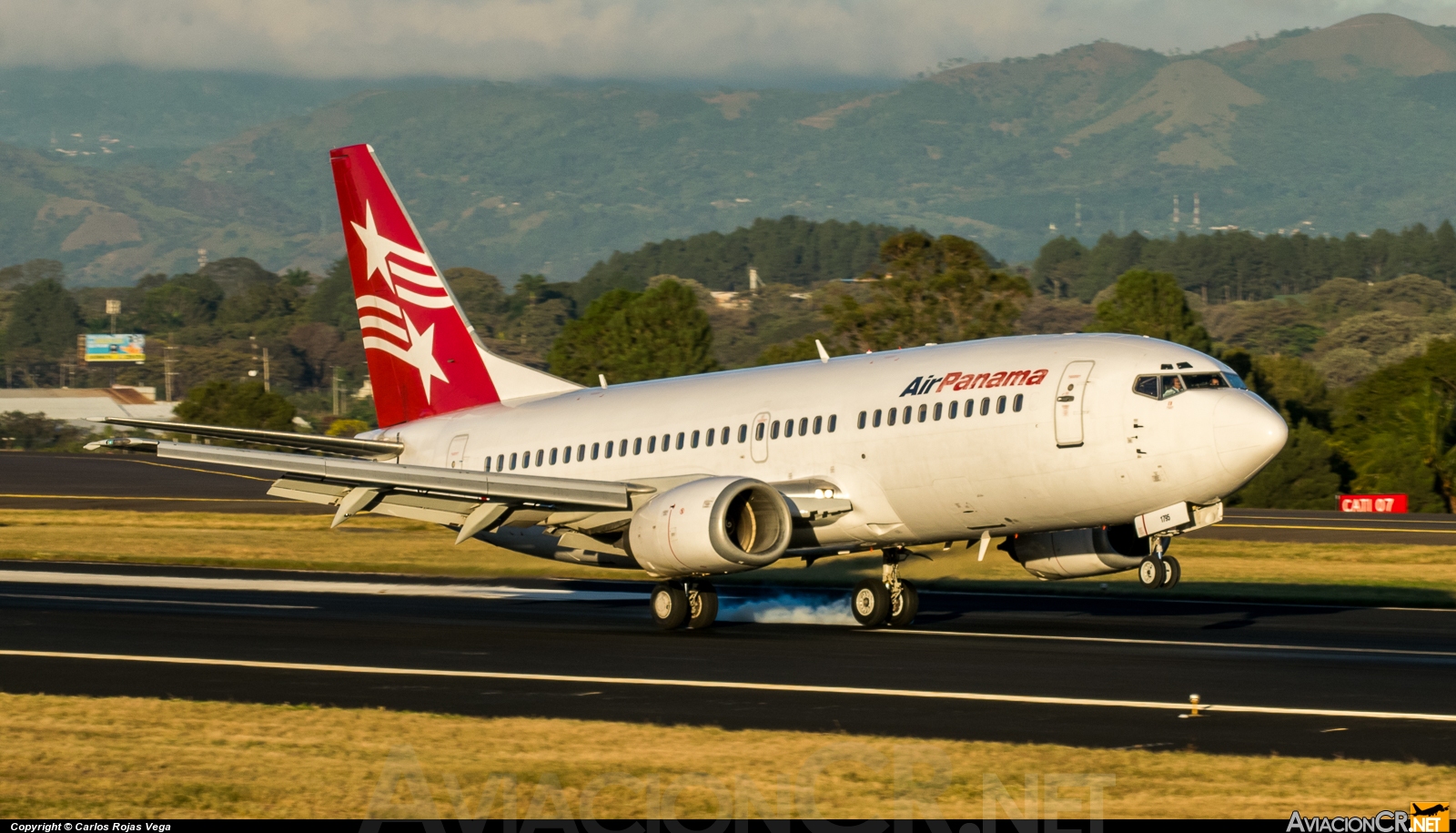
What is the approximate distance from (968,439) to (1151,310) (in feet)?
267

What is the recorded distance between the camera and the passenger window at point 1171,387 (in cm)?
2536

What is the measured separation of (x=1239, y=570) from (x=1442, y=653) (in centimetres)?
1660

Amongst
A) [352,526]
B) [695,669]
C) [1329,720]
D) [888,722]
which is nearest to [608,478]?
[695,669]

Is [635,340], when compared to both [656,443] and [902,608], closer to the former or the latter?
[656,443]

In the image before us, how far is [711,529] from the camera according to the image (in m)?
26.2

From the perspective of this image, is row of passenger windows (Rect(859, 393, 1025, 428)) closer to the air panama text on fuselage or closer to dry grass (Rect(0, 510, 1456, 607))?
the air panama text on fuselage

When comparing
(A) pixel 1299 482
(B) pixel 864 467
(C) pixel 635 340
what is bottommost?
(A) pixel 1299 482

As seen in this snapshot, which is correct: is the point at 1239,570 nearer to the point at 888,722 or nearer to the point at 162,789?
the point at 888,722

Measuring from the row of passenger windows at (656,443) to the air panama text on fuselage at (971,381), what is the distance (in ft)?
5.15

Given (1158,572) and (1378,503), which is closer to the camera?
(1158,572)

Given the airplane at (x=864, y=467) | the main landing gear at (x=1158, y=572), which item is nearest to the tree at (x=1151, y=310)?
the airplane at (x=864, y=467)

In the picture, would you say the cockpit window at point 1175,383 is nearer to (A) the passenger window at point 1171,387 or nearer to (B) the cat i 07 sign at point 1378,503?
(A) the passenger window at point 1171,387

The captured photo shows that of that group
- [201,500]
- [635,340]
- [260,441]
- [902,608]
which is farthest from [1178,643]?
[635,340]

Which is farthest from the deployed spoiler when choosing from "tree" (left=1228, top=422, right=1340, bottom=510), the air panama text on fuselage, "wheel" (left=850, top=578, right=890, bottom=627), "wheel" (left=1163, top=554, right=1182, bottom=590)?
"tree" (left=1228, top=422, right=1340, bottom=510)
